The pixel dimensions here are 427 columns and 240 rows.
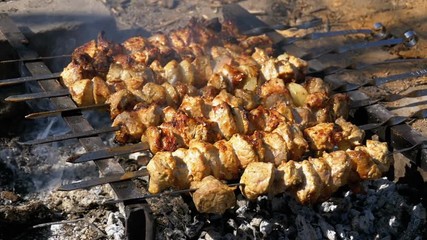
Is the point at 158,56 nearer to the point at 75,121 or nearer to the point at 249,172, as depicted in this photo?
the point at 75,121

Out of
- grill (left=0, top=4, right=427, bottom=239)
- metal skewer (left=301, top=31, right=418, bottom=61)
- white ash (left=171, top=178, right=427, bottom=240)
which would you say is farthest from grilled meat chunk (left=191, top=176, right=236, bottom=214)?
metal skewer (left=301, top=31, right=418, bottom=61)

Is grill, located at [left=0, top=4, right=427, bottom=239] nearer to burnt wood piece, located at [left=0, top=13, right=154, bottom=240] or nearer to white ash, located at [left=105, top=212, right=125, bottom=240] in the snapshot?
burnt wood piece, located at [left=0, top=13, right=154, bottom=240]

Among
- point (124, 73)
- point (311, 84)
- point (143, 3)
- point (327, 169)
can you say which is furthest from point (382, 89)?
point (143, 3)

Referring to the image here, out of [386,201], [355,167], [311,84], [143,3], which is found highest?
[143,3]

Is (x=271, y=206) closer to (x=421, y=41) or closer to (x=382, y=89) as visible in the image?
(x=382, y=89)

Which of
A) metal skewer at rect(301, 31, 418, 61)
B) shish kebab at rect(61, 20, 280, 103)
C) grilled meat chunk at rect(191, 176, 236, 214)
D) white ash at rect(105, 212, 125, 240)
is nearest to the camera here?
grilled meat chunk at rect(191, 176, 236, 214)

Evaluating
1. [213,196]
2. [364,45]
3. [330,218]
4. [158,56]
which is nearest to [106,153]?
[213,196]

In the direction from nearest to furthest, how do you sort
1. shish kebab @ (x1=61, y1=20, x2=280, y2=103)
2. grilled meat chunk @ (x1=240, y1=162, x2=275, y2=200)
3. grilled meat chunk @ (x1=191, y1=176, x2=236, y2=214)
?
1. grilled meat chunk @ (x1=191, y1=176, x2=236, y2=214)
2. grilled meat chunk @ (x1=240, y1=162, x2=275, y2=200)
3. shish kebab @ (x1=61, y1=20, x2=280, y2=103)
